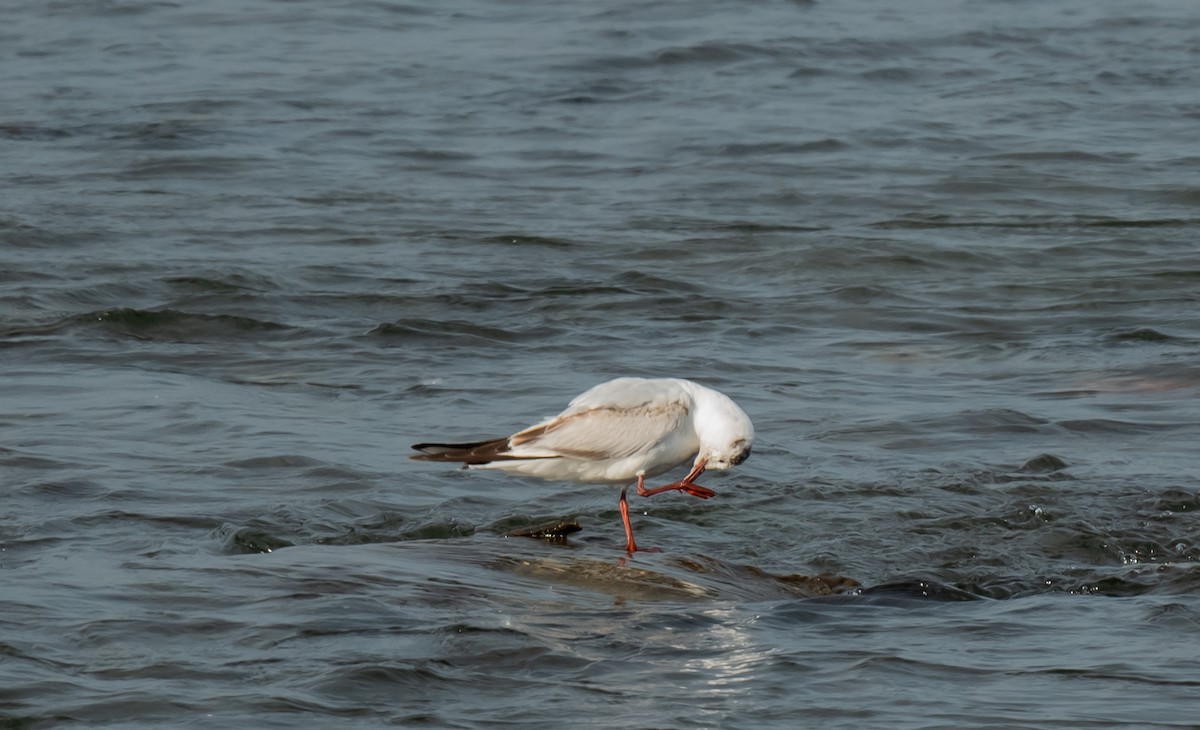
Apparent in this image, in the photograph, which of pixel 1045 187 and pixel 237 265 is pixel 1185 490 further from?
pixel 1045 187

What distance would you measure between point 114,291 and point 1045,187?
7.49 metres

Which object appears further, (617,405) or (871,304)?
(871,304)

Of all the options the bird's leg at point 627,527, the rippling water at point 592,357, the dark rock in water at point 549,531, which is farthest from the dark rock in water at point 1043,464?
the dark rock in water at point 549,531

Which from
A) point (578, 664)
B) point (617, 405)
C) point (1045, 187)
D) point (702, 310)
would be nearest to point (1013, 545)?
point (617, 405)

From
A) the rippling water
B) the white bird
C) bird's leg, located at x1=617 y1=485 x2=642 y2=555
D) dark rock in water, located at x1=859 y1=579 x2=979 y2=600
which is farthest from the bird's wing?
dark rock in water, located at x1=859 y1=579 x2=979 y2=600

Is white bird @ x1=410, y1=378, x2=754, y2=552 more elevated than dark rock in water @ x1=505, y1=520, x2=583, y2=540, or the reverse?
white bird @ x1=410, y1=378, x2=754, y2=552

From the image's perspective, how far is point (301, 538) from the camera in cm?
713

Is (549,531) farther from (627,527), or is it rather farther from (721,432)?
(721,432)

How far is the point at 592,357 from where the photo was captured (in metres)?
10.3

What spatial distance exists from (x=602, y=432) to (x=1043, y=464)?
2285mm

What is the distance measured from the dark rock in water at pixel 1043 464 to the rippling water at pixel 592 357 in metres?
0.03

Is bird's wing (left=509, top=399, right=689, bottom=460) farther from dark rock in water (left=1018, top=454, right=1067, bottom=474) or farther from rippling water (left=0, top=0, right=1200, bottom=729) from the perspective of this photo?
dark rock in water (left=1018, top=454, right=1067, bottom=474)

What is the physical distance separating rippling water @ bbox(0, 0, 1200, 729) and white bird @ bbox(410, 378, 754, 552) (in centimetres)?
31

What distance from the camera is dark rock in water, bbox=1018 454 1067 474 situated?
8.14 m
